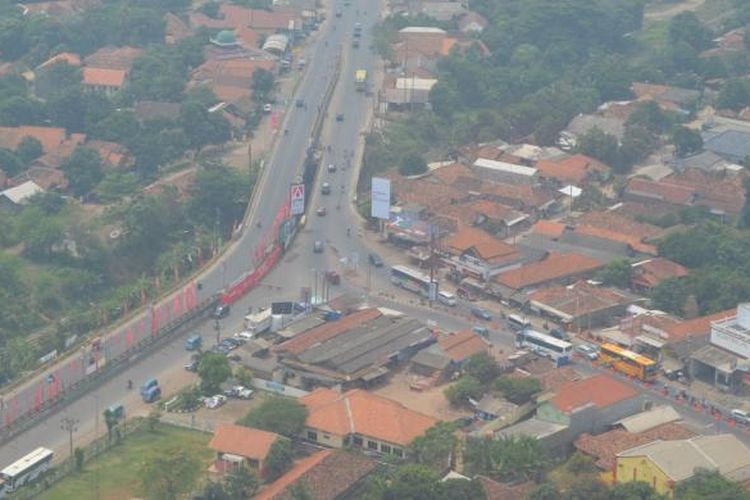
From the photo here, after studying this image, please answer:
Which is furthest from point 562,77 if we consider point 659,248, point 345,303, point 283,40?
point 345,303

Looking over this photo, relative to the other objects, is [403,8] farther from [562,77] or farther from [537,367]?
[537,367]

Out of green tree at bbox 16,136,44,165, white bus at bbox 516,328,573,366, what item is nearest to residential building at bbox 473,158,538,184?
white bus at bbox 516,328,573,366

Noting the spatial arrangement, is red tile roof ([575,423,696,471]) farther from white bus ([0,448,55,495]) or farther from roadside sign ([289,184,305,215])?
roadside sign ([289,184,305,215])

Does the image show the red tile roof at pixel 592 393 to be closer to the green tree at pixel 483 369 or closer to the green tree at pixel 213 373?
the green tree at pixel 483 369

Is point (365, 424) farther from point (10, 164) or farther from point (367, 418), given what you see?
point (10, 164)

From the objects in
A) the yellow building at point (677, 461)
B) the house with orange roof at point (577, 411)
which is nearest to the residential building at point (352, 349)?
the house with orange roof at point (577, 411)

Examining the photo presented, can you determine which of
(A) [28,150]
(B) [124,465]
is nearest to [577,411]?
(B) [124,465]
